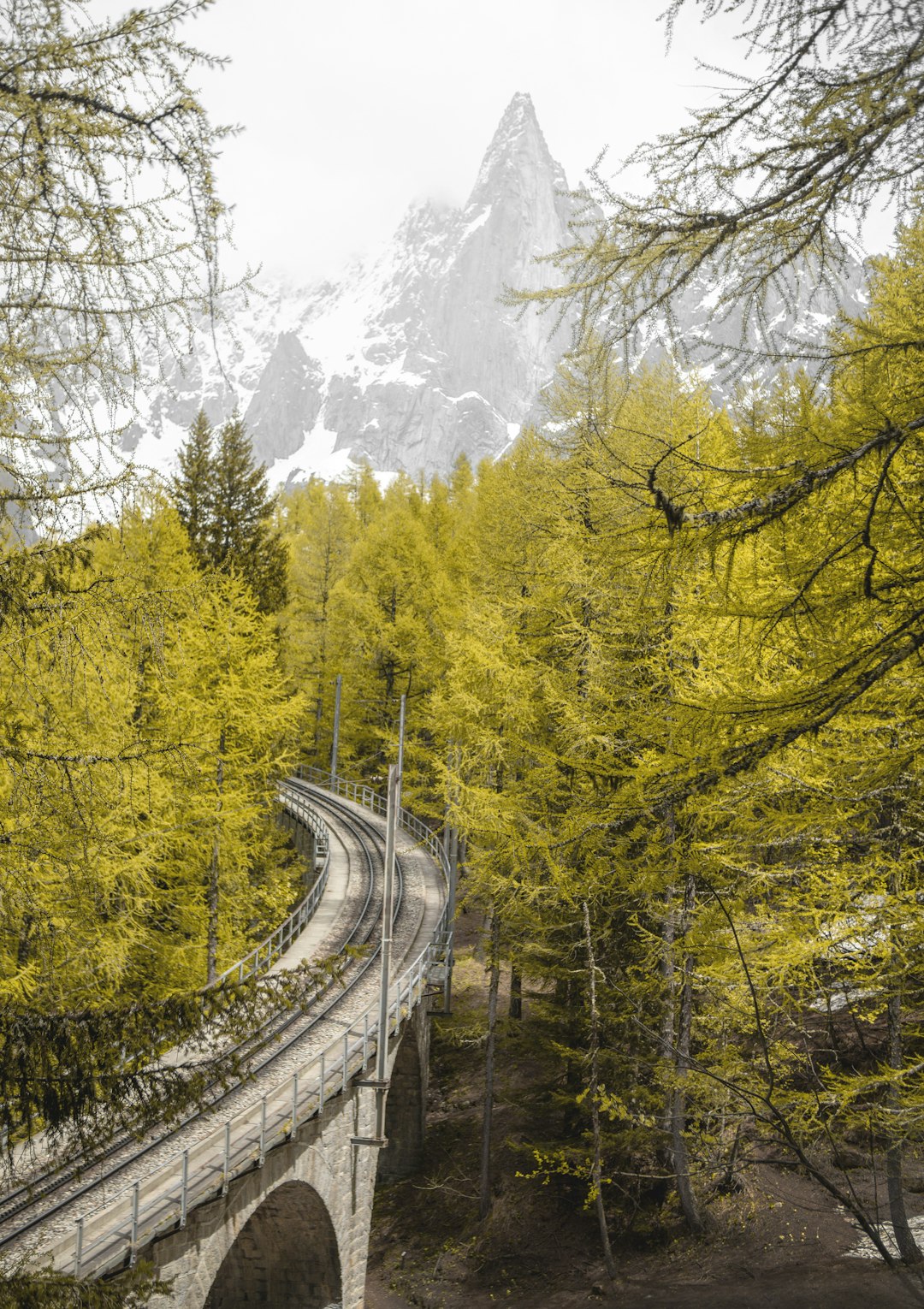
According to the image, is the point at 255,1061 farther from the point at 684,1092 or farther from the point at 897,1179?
the point at 897,1179

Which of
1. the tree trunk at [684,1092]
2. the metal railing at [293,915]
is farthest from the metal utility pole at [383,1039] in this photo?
the tree trunk at [684,1092]

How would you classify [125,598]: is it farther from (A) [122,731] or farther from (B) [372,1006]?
(B) [372,1006]

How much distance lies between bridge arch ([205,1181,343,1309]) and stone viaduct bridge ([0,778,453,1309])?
0.9 inches

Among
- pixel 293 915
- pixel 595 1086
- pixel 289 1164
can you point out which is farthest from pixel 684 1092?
pixel 293 915

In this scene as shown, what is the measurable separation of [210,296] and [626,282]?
5.86 feet

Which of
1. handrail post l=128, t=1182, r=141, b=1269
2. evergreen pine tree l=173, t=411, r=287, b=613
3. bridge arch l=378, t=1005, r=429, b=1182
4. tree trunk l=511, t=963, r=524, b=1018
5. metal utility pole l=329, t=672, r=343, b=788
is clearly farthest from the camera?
metal utility pole l=329, t=672, r=343, b=788

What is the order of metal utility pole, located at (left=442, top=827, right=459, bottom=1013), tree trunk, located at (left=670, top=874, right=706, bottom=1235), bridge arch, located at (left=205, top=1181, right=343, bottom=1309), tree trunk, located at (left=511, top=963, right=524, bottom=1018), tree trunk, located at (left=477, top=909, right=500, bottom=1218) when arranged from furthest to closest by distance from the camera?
tree trunk, located at (left=511, top=963, right=524, bottom=1018)
metal utility pole, located at (left=442, top=827, right=459, bottom=1013)
tree trunk, located at (left=477, top=909, right=500, bottom=1218)
bridge arch, located at (left=205, top=1181, right=343, bottom=1309)
tree trunk, located at (left=670, top=874, right=706, bottom=1235)

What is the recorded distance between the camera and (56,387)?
4.26 meters

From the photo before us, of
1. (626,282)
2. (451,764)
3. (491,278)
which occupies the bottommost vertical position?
(451,764)

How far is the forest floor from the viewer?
1200 cm

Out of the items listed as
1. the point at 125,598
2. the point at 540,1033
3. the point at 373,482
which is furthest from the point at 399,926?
the point at 373,482

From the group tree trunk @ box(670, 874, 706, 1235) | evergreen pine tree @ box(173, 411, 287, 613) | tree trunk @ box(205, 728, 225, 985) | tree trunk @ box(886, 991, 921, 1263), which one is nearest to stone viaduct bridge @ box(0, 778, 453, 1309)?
tree trunk @ box(205, 728, 225, 985)

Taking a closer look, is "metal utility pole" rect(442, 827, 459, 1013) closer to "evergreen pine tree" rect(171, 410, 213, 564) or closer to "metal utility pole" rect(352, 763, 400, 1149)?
"metal utility pole" rect(352, 763, 400, 1149)

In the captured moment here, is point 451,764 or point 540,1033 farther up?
point 451,764
